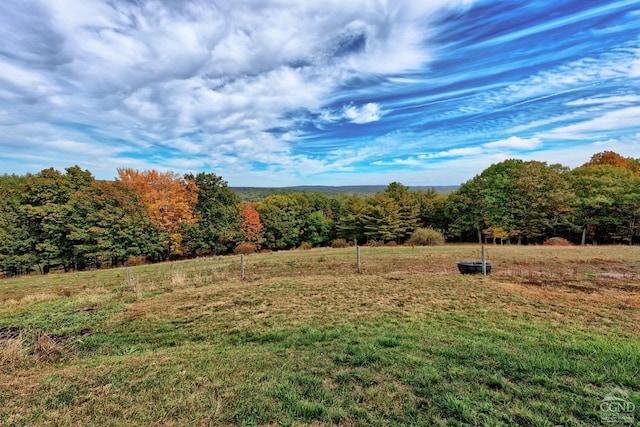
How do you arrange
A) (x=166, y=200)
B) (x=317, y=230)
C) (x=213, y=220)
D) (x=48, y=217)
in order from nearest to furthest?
(x=48, y=217), (x=166, y=200), (x=213, y=220), (x=317, y=230)

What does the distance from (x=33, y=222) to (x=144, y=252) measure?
11.8 metres

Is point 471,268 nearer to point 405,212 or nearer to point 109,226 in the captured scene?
point 109,226

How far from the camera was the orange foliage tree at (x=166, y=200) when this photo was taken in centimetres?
3523

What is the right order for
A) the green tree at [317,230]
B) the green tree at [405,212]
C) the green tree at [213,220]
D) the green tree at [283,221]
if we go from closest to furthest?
the green tree at [213,220] < the green tree at [405,212] < the green tree at [283,221] < the green tree at [317,230]

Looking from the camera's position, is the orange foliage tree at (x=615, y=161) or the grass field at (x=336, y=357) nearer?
the grass field at (x=336, y=357)

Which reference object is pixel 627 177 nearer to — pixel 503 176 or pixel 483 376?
pixel 503 176

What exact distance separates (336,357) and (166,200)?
3769cm

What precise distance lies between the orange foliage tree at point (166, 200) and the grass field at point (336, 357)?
2810 centimetres

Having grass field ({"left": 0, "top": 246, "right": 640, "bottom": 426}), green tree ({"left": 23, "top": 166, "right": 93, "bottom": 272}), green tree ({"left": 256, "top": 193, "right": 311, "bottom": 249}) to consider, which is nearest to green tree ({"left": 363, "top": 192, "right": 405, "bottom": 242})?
green tree ({"left": 256, "top": 193, "right": 311, "bottom": 249})

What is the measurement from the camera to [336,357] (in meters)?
4.66

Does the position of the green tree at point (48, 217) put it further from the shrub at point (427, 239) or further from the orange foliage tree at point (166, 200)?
the shrub at point (427, 239)

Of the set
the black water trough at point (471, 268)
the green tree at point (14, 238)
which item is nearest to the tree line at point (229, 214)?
the green tree at point (14, 238)

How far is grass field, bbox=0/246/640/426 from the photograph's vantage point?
3.20 meters

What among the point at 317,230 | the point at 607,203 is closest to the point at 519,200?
the point at 607,203
